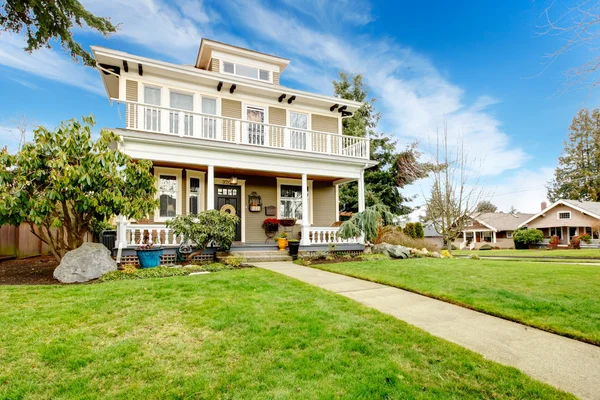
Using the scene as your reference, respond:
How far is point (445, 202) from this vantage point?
1841cm

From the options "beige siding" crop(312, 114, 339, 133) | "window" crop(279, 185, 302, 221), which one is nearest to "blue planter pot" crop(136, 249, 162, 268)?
"window" crop(279, 185, 302, 221)

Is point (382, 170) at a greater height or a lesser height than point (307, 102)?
lesser

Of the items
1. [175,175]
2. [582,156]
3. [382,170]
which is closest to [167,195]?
[175,175]

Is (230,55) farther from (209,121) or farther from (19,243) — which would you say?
(19,243)

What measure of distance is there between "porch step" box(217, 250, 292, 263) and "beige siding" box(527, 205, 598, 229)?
112ft

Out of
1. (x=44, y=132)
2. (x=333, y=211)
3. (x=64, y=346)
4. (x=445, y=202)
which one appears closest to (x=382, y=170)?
(x=445, y=202)

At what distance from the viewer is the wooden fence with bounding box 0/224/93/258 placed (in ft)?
31.5

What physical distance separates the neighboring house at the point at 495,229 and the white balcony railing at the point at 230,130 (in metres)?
31.3

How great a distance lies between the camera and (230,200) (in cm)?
1312

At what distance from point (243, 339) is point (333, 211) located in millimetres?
12085

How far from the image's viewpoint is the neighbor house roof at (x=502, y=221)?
39.0 meters

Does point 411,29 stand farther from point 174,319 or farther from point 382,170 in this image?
point 174,319

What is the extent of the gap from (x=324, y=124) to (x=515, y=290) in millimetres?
10941

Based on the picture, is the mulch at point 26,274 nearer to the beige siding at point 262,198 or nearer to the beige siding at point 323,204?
the beige siding at point 262,198
